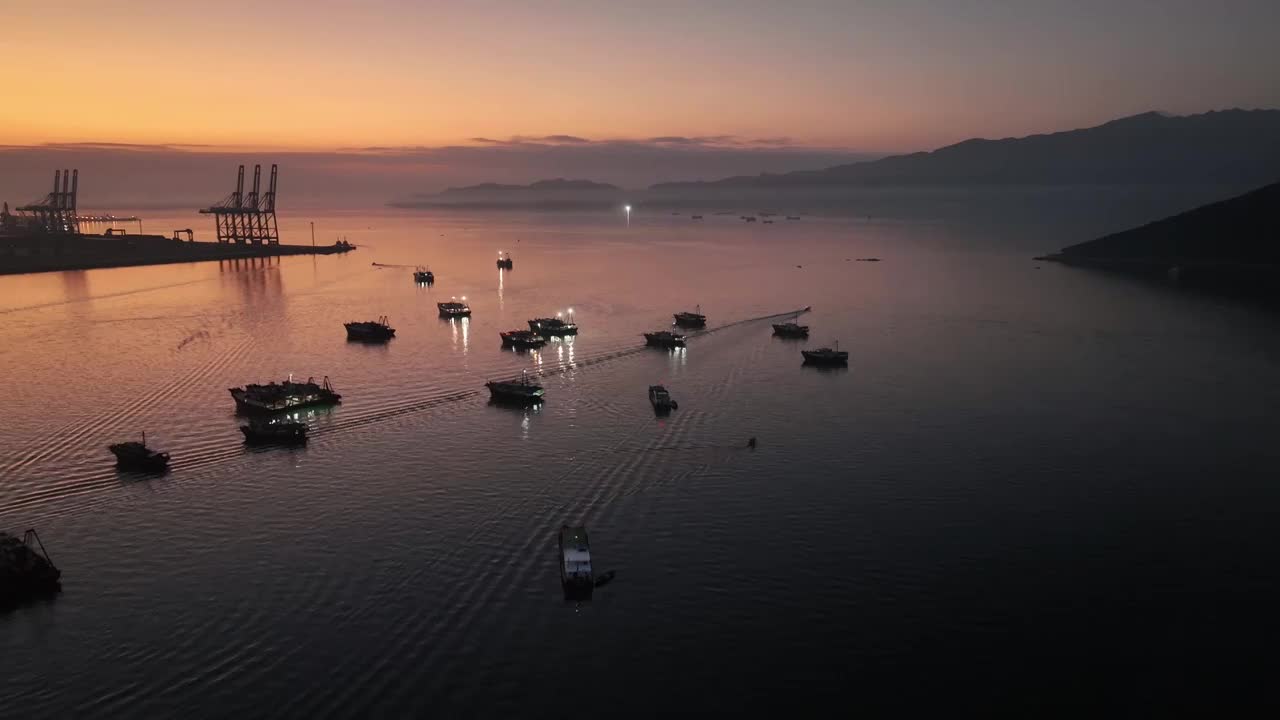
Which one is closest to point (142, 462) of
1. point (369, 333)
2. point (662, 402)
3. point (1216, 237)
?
point (662, 402)

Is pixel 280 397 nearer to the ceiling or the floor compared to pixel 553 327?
nearer to the floor

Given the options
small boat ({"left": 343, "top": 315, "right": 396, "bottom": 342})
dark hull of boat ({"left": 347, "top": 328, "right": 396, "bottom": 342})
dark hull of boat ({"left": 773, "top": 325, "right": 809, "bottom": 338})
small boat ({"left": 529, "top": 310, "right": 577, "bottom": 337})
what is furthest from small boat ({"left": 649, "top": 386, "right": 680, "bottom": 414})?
small boat ({"left": 343, "top": 315, "right": 396, "bottom": 342})

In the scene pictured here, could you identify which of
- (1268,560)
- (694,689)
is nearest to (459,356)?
(694,689)

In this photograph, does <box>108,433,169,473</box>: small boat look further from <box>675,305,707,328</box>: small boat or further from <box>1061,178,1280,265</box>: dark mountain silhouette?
<box>1061,178,1280,265</box>: dark mountain silhouette

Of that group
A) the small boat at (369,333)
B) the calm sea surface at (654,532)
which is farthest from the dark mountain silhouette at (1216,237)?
the small boat at (369,333)

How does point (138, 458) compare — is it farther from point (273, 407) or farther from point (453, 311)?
point (453, 311)

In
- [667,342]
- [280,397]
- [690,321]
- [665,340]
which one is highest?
[690,321]
